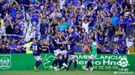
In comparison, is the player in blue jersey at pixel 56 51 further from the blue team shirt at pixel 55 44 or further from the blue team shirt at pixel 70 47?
the blue team shirt at pixel 70 47

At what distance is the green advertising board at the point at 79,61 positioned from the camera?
1975 centimetres

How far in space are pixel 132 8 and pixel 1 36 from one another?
7.80 m

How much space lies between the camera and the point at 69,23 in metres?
20.9

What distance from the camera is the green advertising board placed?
778 inches

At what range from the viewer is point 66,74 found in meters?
19.6

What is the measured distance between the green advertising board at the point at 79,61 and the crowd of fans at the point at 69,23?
0.30 metres

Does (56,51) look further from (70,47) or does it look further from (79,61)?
(79,61)

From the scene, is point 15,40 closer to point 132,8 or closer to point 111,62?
point 111,62

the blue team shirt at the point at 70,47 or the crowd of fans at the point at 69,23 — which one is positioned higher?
the crowd of fans at the point at 69,23

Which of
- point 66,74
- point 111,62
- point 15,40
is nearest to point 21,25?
point 15,40

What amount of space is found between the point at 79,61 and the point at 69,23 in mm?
2454

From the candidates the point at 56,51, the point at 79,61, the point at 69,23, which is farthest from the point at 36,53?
the point at 69,23

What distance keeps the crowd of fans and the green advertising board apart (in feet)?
0.99

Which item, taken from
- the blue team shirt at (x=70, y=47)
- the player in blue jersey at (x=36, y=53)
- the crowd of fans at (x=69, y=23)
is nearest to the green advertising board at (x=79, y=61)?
the player in blue jersey at (x=36, y=53)
